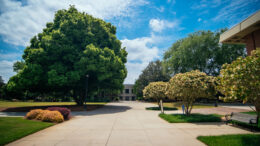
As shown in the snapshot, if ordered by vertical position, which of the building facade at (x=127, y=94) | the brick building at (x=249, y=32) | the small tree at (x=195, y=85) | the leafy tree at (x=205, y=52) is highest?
the leafy tree at (x=205, y=52)

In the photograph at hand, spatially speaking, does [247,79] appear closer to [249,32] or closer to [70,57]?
[249,32]

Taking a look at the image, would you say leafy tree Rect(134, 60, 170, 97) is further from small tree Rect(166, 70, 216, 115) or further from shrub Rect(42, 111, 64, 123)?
shrub Rect(42, 111, 64, 123)

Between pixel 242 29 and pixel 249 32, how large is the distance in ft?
3.12

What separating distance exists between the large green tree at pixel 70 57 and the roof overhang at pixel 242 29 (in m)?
12.4

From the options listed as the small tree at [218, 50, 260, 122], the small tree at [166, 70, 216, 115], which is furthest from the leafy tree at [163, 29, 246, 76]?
the small tree at [218, 50, 260, 122]

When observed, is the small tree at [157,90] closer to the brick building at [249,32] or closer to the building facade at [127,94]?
the brick building at [249,32]

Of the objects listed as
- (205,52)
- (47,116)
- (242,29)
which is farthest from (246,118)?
(205,52)

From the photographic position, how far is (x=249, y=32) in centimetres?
966

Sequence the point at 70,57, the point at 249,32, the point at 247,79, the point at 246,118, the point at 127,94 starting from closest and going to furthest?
the point at 247,79
the point at 246,118
the point at 249,32
the point at 70,57
the point at 127,94

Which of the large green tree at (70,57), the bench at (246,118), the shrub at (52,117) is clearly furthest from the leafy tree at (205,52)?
the shrub at (52,117)

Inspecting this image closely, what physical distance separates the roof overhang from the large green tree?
40.6 feet

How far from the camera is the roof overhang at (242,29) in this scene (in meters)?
8.40

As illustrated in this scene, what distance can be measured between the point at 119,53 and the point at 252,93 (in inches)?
708

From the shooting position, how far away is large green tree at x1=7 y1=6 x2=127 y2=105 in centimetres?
1633
